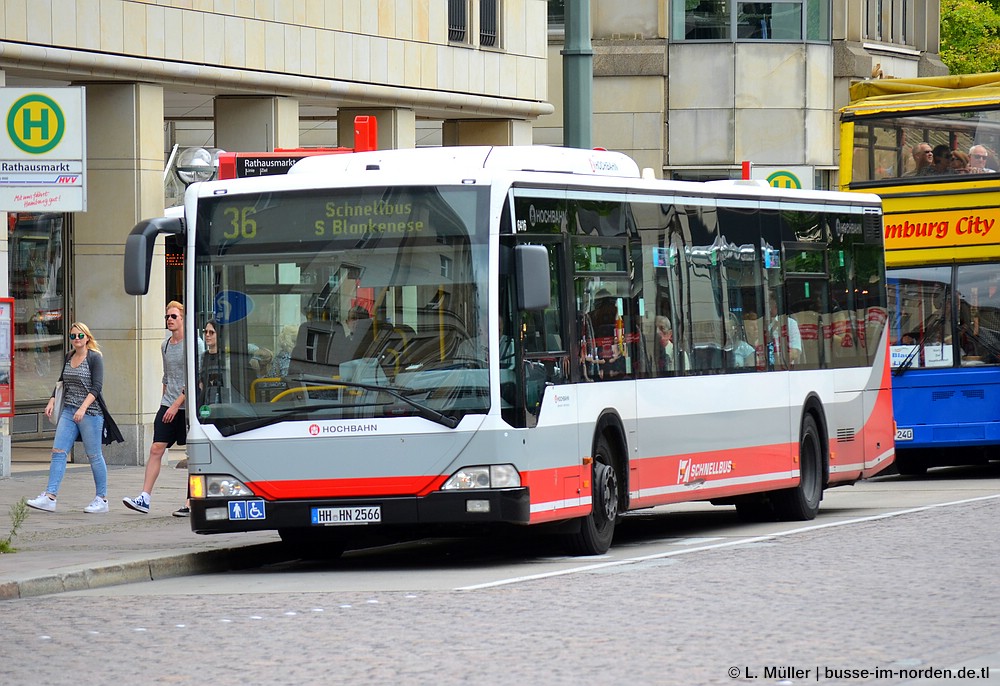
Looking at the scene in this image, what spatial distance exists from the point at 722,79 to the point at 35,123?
2559 cm

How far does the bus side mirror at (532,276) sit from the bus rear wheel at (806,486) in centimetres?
525

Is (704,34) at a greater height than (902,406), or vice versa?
(704,34)

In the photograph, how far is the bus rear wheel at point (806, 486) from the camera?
17.5 metres

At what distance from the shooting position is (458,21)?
28.4m

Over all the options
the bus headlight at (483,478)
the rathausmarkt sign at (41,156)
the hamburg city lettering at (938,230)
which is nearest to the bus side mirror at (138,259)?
the rathausmarkt sign at (41,156)

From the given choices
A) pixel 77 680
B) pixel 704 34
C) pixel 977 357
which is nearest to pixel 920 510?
pixel 977 357

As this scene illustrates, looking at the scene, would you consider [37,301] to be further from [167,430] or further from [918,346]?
[918,346]

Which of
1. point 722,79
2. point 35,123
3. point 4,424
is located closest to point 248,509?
point 35,123

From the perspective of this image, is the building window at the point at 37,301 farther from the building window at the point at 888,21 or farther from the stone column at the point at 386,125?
the building window at the point at 888,21

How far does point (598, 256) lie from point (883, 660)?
6.06 metres

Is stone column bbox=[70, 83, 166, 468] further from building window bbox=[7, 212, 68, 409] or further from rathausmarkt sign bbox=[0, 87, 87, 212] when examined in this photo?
rathausmarkt sign bbox=[0, 87, 87, 212]

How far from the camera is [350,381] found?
13070 millimetres

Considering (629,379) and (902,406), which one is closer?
(629,379)

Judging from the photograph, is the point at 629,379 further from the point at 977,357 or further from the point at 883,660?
the point at 977,357
